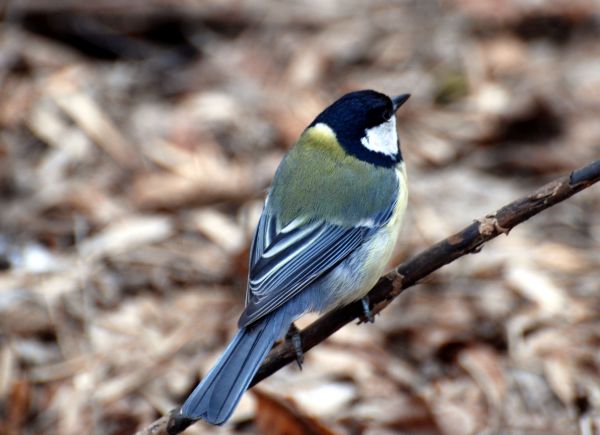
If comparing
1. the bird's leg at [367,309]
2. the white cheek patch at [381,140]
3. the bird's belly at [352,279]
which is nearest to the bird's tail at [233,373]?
the bird's belly at [352,279]

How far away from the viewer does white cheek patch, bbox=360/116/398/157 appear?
4.20 m

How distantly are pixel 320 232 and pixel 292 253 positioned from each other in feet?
0.61

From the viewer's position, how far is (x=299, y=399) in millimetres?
4371

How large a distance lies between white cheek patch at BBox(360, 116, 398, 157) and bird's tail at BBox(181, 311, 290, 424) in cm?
105

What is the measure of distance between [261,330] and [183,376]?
4.13 ft

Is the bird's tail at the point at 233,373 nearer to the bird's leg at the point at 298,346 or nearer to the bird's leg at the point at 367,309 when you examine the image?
the bird's leg at the point at 298,346

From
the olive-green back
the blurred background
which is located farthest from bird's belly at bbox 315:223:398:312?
the blurred background

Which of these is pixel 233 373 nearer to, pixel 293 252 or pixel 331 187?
pixel 293 252

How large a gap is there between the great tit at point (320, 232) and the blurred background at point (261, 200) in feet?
1.88

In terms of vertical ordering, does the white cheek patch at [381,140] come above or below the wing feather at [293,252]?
above

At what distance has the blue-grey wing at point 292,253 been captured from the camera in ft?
11.7

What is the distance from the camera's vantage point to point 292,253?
375 centimetres

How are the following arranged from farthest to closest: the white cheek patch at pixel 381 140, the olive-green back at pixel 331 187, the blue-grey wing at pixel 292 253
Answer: the white cheek patch at pixel 381 140, the olive-green back at pixel 331 187, the blue-grey wing at pixel 292 253

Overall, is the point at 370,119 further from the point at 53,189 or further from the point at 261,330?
the point at 53,189
